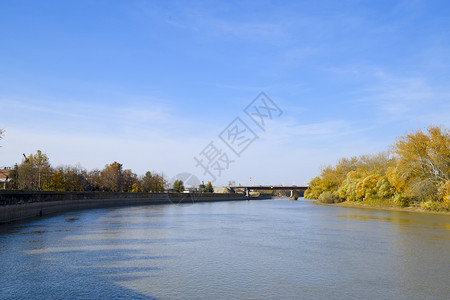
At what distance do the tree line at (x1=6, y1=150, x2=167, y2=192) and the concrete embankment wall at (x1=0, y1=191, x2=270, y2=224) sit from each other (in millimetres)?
11930

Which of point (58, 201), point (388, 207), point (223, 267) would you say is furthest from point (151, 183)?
point (223, 267)

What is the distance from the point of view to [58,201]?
150ft

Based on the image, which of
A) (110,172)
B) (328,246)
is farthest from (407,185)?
(110,172)

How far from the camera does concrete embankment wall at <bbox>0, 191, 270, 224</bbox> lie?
29844mm

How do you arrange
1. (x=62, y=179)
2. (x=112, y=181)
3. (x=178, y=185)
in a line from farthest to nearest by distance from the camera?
(x=178, y=185) → (x=112, y=181) → (x=62, y=179)

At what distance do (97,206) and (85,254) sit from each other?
47345 millimetres

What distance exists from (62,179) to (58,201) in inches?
1397

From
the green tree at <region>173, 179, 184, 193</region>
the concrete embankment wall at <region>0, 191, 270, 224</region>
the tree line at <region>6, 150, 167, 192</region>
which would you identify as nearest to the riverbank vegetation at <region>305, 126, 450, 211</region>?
the concrete embankment wall at <region>0, 191, 270, 224</region>

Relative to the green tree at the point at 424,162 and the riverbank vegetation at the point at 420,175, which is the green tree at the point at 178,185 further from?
the green tree at the point at 424,162

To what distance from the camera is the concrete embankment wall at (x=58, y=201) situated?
2984 centimetres

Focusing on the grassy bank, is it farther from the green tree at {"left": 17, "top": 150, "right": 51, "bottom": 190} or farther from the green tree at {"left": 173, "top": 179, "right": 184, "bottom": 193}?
the green tree at {"left": 173, "top": 179, "right": 184, "bottom": 193}

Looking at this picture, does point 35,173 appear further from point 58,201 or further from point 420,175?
point 420,175

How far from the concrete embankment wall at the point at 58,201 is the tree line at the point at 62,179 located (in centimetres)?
1193

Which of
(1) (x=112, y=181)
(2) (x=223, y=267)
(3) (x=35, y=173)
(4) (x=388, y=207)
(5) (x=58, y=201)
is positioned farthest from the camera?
(1) (x=112, y=181)
